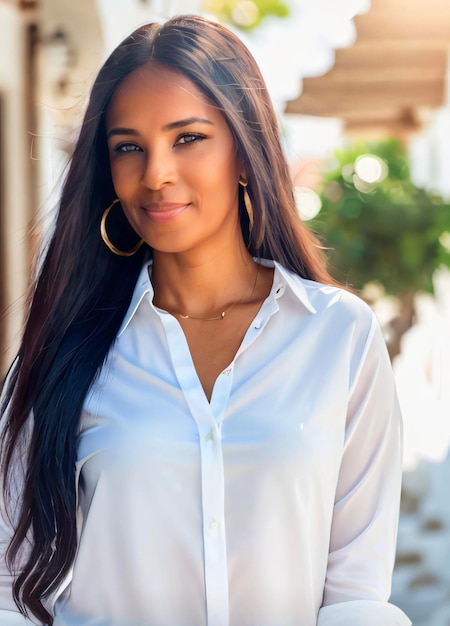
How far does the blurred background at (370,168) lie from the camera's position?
567 cm

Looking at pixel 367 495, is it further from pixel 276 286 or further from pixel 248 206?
pixel 248 206

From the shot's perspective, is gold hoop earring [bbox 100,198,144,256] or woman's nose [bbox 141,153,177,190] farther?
gold hoop earring [bbox 100,198,144,256]

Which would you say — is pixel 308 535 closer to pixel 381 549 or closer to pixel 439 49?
pixel 381 549

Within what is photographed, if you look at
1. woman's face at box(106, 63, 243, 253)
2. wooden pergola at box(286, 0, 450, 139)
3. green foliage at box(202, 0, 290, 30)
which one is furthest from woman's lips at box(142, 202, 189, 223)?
green foliage at box(202, 0, 290, 30)

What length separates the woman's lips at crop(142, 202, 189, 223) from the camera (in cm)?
214

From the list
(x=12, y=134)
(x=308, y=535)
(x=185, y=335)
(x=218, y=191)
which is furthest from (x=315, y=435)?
(x=12, y=134)

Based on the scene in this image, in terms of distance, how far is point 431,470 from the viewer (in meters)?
6.25

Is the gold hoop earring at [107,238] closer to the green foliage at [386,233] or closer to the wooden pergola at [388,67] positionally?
the green foliage at [386,233]

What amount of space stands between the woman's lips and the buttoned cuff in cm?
80

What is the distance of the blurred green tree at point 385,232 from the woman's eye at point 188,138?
340 centimetres

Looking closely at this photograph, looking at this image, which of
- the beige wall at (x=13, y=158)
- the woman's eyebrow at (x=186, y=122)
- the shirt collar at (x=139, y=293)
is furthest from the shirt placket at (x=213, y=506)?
the beige wall at (x=13, y=158)

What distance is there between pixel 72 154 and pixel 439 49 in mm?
3937

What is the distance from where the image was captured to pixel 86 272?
7.93 feet

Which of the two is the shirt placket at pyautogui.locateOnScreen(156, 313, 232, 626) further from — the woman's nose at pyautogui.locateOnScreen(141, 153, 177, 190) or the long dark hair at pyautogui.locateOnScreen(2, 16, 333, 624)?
the woman's nose at pyautogui.locateOnScreen(141, 153, 177, 190)
